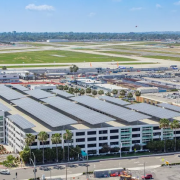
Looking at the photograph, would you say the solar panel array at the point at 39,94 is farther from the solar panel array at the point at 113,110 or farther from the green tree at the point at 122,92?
the green tree at the point at 122,92

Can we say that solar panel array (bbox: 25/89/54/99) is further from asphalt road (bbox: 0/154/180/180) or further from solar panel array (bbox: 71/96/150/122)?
asphalt road (bbox: 0/154/180/180)

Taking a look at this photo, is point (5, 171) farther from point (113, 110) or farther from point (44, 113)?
point (113, 110)

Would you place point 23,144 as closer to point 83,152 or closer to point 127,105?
point 83,152

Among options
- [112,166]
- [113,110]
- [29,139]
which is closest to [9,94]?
[113,110]

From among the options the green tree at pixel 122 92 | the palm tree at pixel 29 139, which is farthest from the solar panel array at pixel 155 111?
the green tree at pixel 122 92

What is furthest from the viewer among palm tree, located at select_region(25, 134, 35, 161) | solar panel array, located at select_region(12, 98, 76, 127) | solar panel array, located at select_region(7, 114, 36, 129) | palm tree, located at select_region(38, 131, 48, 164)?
solar panel array, located at select_region(12, 98, 76, 127)

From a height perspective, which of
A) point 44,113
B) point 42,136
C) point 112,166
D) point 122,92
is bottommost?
point 112,166

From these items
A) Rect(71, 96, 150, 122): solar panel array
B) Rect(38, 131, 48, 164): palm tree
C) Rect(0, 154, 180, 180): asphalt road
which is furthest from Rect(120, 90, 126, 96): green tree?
Rect(38, 131, 48, 164): palm tree
